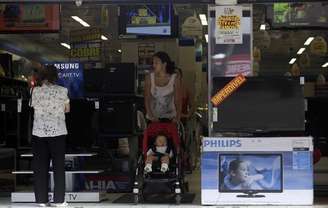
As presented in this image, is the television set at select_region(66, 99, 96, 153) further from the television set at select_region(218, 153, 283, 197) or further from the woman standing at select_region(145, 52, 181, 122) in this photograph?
the television set at select_region(218, 153, 283, 197)

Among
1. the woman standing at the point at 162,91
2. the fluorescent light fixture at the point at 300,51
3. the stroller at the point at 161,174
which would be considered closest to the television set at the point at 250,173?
the stroller at the point at 161,174

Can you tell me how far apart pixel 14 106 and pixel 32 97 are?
113 inches

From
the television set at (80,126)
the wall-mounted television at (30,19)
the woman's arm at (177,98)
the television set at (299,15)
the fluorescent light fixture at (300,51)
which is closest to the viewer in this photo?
the woman's arm at (177,98)

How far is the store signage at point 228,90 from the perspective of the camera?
26.4 feet

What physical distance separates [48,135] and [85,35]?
5.41 metres

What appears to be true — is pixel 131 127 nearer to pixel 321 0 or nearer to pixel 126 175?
pixel 126 175

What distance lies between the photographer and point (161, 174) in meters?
8.43

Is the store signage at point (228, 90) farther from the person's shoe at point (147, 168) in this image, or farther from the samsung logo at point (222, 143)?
the person's shoe at point (147, 168)

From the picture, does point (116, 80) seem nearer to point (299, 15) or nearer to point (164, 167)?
point (164, 167)

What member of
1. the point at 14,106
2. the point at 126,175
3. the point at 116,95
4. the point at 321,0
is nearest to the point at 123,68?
the point at 116,95

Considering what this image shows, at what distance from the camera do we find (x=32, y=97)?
8203 mm

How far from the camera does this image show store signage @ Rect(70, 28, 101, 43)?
12930 millimetres

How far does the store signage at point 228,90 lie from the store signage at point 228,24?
497 millimetres

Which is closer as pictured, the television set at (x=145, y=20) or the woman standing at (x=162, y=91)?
the woman standing at (x=162, y=91)
